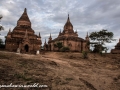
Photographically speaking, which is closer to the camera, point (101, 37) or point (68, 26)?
point (101, 37)

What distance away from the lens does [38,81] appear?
29.9 feet

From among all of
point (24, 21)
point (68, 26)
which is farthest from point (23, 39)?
point (68, 26)

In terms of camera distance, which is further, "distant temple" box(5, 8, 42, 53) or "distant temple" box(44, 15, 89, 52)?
"distant temple" box(44, 15, 89, 52)

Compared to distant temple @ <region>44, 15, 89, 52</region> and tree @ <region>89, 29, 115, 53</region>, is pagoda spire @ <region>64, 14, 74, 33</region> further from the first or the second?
tree @ <region>89, 29, 115, 53</region>

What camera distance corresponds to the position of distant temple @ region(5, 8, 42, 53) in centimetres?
3225

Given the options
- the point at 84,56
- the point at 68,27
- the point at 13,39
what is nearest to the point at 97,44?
the point at 84,56

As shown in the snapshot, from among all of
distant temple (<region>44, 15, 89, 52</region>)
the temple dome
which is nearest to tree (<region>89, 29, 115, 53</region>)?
distant temple (<region>44, 15, 89, 52</region>)

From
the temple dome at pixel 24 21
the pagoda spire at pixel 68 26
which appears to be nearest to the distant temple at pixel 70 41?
the pagoda spire at pixel 68 26

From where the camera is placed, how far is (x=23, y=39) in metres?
32.3

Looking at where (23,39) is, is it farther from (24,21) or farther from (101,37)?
(101,37)

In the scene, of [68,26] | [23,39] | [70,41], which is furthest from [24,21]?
[68,26]

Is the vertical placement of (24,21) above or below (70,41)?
above

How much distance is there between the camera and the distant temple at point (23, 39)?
32.2m

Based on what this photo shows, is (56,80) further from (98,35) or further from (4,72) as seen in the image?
(98,35)
